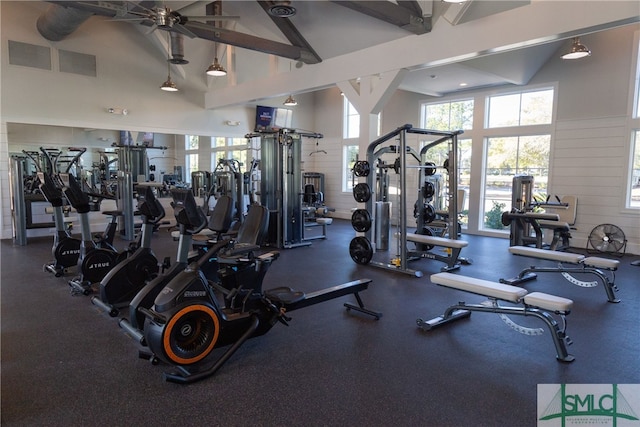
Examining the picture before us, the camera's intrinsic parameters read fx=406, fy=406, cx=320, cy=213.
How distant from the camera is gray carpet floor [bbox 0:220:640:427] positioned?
227cm

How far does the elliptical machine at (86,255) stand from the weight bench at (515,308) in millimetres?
3459

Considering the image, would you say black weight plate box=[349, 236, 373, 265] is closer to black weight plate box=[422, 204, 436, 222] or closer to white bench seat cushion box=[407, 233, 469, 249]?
white bench seat cushion box=[407, 233, 469, 249]

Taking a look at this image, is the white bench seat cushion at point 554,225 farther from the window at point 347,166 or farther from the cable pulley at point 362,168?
the window at point 347,166

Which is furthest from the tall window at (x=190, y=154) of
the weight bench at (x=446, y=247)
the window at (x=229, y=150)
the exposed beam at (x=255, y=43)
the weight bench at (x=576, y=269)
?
the weight bench at (x=576, y=269)

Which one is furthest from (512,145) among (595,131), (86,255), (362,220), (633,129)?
(86,255)

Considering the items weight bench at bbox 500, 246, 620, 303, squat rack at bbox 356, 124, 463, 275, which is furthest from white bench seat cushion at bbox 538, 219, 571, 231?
squat rack at bbox 356, 124, 463, 275

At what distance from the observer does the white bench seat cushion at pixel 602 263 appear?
4.33 m

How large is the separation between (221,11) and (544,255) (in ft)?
20.4

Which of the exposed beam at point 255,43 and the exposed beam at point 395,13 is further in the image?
the exposed beam at point 255,43

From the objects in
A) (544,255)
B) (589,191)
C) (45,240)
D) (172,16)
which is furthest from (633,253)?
(45,240)

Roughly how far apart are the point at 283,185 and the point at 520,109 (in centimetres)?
497

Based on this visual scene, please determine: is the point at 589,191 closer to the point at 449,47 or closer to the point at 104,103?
the point at 449,47

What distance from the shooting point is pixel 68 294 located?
4.38 metres

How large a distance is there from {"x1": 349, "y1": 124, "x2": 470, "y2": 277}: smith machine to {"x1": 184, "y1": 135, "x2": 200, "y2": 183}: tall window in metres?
5.44
